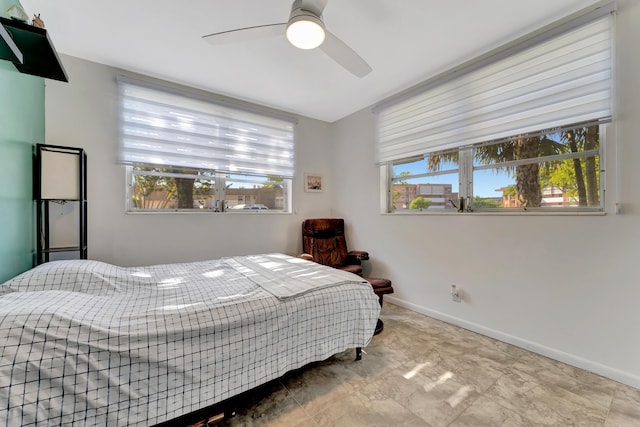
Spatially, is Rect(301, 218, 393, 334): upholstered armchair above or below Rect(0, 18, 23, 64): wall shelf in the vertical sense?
below

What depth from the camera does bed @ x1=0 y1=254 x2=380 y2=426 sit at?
952 mm

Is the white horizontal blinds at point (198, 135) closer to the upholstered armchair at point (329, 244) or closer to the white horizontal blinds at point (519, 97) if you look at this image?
the upholstered armchair at point (329, 244)

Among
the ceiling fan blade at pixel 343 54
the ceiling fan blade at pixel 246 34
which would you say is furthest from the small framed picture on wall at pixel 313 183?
the ceiling fan blade at pixel 246 34

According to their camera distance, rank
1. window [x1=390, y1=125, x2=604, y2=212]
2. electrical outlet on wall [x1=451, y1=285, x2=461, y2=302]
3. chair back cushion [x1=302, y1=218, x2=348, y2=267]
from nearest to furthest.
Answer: window [x1=390, y1=125, x2=604, y2=212] → electrical outlet on wall [x1=451, y1=285, x2=461, y2=302] → chair back cushion [x1=302, y1=218, x2=348, y2=267]

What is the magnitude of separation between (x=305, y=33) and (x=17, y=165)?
2258 millimetres

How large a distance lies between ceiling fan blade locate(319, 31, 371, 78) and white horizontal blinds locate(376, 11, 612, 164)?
1147mm

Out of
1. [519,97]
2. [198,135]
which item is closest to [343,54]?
[519,97]

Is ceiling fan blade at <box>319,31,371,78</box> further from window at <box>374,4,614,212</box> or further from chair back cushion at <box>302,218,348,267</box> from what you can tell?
chair back cushion at <box>302,218,348,267</box>

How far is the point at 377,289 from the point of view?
2586 mm

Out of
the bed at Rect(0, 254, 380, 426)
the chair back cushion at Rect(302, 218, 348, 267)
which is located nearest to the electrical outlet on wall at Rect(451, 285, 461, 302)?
the bed at Rect(0, 254, 380, 426)

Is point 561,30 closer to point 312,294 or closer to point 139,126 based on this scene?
point 312,294

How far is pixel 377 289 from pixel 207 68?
2.92m

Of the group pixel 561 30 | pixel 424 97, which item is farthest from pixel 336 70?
pixel 561 30

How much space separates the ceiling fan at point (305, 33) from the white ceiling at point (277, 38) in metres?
0.30
